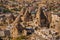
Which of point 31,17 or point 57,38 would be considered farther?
point 31,17

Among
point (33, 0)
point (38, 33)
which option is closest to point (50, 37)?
point (38, 33)

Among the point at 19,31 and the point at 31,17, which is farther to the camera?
the point at 31,17

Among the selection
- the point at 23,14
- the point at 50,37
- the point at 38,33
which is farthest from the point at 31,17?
the point at 50,37

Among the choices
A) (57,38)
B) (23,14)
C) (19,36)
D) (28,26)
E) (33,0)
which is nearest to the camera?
(57,38)

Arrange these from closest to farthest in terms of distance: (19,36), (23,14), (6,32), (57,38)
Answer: (57,38) → (19,36) → (6,32) → (23,14)

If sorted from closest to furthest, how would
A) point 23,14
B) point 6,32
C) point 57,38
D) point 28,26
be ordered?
point 57,38, point 6,32, point 28,26, point 23,14

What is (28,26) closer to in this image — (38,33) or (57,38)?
(38,33)

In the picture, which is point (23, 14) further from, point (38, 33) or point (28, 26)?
point (38, 33)

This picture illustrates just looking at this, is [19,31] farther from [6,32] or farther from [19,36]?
[6,32]
